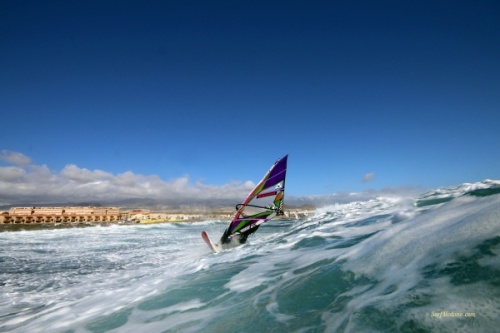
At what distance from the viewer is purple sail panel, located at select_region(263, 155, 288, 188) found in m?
12.5

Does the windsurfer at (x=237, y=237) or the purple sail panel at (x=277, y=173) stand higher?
the purple sail panel at (x=277, y=173)

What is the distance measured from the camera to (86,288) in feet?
21.0

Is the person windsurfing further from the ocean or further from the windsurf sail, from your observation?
the ocean

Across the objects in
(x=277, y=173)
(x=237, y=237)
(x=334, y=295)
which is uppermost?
(x=277, y=173)

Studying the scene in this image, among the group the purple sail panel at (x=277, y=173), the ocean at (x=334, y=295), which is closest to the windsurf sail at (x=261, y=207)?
the purple sail panel at (x=277, y=173)

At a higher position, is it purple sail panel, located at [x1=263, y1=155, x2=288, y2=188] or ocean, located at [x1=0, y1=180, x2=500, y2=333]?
purple sail panel, located at [x1=263, y1=155, x2=288, y2=188]

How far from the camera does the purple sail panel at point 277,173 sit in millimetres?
12502

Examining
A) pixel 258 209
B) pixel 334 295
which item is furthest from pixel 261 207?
pixel 334 295

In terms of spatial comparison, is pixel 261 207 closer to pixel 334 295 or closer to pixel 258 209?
pixel 258 209

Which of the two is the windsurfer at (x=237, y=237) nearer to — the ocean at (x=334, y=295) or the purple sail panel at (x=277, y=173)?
the purple sail panel at (x=277, y=173)

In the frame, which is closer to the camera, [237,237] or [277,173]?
[237,237]

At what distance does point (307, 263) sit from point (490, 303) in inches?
114

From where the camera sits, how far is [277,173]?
1262 centimetres

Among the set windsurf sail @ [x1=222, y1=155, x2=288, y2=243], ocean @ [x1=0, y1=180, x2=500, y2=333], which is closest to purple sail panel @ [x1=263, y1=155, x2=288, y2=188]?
windsurf sail @ [x1=222, y1=155, x2=288, y2=243]
